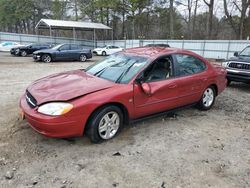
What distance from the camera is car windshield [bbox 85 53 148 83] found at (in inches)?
174

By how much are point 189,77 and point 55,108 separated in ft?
9.50

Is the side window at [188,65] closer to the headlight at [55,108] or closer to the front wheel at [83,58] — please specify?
the headlight at [55,108]

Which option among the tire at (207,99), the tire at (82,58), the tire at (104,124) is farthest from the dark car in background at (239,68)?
the tire at (82,58)

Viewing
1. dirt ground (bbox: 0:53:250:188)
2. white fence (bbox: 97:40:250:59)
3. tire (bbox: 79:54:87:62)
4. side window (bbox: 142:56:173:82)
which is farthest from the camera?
white fence (bbox: 97:40:250:59)

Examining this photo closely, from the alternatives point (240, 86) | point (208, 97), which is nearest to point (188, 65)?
point (208, 97)

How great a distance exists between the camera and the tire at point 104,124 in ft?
12.6

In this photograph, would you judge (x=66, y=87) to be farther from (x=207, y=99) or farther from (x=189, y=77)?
(x=207, y=99)

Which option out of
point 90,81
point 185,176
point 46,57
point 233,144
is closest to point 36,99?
point 90,81

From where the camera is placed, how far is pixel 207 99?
591cm

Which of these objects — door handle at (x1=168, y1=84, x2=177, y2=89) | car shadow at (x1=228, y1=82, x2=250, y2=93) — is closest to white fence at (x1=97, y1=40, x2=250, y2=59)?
car shadow at (x1=228, y1=82, x2=250, y2=93)

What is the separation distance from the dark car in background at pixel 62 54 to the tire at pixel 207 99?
13.3m

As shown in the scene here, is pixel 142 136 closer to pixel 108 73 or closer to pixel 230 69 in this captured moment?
pixel 108 73

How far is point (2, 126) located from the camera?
179 inches

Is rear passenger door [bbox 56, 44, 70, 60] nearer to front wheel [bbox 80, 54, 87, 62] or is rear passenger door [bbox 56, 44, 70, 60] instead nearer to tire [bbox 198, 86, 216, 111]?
front wheel [bbox 80, 54, 87, 62]
